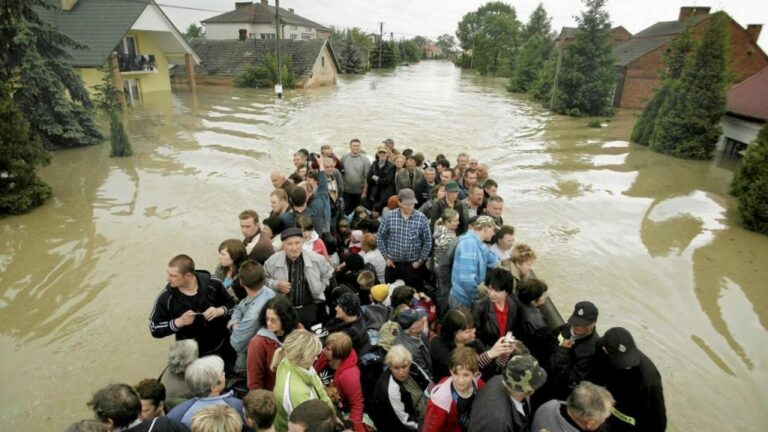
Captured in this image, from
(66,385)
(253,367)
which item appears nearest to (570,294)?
(253,367)

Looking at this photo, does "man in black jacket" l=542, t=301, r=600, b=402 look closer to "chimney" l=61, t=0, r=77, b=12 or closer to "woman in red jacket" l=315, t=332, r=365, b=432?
"woman in red jacket" l=315, t=332, r=365, b=432

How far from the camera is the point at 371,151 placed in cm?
1694

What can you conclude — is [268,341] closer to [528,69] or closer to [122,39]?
[122,39]

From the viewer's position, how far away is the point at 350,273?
5195 mm

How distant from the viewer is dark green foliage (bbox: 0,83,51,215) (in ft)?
28.4

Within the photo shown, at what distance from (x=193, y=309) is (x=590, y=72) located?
29193 mm

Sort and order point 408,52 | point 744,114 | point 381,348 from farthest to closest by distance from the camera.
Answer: point 408,52, point 744,114, point 381,348

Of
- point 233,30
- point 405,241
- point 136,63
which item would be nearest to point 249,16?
point 233,30

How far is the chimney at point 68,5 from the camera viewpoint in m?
23.0

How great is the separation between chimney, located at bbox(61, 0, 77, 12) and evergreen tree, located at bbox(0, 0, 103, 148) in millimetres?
12000

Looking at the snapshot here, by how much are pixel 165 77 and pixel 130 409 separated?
31.7 m

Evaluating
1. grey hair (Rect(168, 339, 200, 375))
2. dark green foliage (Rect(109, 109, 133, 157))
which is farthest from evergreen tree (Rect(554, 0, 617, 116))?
grey hair (Rect(168, 339, 200, 375))

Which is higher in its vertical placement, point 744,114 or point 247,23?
point 247,23

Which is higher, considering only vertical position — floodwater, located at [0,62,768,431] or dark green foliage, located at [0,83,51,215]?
dark green foliage, located at [0,83,51,215]
